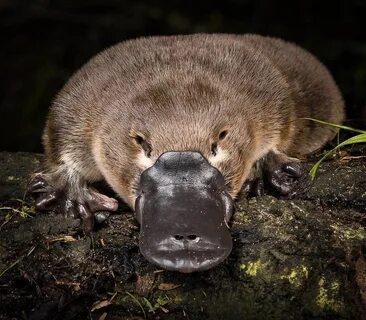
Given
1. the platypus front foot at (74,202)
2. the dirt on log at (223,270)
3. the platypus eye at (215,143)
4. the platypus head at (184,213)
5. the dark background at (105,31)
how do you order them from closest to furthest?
the platypus head at (184,213)
the dirt on log at (223,270)
the platypus eye at (215,143)
the platypus front foot at (74,202)
the dark background at (105,31)

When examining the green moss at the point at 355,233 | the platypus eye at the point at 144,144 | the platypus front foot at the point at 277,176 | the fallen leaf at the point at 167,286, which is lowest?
the fallen leaf at the point at 167,286

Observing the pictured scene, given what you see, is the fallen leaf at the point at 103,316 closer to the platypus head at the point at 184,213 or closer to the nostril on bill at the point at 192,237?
the platypus head at the point at 184,213

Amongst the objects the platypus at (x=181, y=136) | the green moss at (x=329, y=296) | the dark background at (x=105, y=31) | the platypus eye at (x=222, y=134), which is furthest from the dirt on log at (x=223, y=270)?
the dark background at (x=105, y=31)

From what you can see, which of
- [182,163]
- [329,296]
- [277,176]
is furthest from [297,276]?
→ [277,176]

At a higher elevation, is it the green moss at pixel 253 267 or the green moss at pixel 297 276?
the green moss at pixel 297 276

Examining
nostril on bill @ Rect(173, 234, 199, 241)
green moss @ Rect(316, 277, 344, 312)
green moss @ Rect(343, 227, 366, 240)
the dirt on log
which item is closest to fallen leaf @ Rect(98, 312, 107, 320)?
the dirt on log

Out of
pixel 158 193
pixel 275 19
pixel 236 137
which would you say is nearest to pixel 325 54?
pixel 275 19

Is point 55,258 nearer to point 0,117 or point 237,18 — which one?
point 0,117
